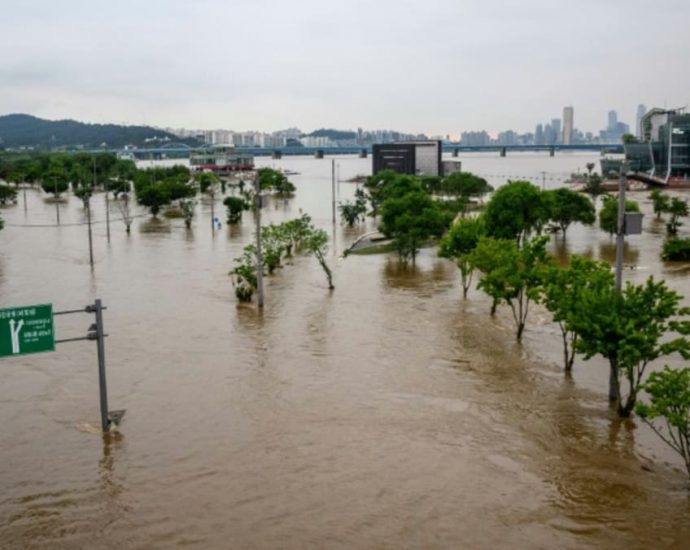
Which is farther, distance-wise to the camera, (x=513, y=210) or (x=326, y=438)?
(x=513, y=210)

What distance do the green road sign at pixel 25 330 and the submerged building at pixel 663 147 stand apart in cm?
8985

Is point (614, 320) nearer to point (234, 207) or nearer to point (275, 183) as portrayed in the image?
point (234, 207)

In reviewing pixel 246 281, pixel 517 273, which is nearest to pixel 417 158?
pixel 246 281

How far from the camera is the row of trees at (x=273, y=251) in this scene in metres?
28.4

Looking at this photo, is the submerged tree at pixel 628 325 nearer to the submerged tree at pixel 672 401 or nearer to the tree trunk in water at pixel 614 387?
the tree trunk in water at pixel 614 387

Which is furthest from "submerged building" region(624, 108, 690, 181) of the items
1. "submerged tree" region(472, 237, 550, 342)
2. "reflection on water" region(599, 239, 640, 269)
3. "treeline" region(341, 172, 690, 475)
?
"submerged tree" region(472, 237, 550, 342)

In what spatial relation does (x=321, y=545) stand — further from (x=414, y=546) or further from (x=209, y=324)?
(x=209, y=324)

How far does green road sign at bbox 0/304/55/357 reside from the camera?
43.4 feet

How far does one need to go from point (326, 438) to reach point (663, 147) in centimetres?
9680

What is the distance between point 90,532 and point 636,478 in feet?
29.4

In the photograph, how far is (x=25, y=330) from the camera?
13.4 meters

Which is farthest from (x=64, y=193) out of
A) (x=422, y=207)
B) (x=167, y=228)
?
(x=422, y=207)

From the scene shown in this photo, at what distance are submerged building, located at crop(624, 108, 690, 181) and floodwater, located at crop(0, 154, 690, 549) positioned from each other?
7766cm

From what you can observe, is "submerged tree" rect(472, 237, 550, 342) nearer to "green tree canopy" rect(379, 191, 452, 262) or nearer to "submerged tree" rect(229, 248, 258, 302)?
"submerged tree" rect(229, 248, 258, 302)
